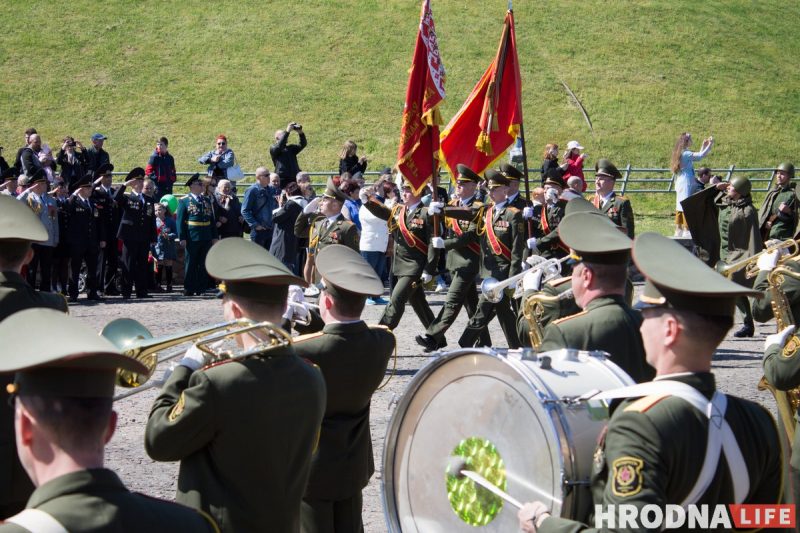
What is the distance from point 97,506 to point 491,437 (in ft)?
5.37

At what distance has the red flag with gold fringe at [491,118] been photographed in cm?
1320

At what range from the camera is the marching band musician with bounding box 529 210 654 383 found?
466 cm

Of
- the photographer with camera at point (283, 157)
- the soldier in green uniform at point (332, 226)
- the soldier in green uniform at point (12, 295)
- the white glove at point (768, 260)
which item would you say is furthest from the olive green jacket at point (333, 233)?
the photographer with camera at point (283, 157)

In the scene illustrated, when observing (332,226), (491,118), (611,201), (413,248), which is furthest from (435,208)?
(611,201)

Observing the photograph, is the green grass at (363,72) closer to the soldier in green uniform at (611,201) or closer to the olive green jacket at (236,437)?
the soldier in green uniform at (611,201)

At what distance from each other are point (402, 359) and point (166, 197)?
9.35m

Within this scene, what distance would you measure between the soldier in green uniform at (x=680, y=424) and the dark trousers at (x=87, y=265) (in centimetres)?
1410

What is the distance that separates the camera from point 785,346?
493cm

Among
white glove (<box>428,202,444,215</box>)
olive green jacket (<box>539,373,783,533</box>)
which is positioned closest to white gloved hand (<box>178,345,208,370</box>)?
olive green jacket (<box>539,373,783,533</box>)

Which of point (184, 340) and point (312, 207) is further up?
point (312, 207)

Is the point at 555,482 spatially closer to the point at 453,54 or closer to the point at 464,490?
the point at 464,490

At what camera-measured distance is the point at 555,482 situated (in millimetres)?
3494

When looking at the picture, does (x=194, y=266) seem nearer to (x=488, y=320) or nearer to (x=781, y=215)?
(x=488, y=320)

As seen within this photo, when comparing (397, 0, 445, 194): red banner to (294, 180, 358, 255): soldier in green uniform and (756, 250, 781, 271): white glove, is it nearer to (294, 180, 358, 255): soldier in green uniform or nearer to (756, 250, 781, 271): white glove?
(294, 180, 358, 255): soldier in green uniform
